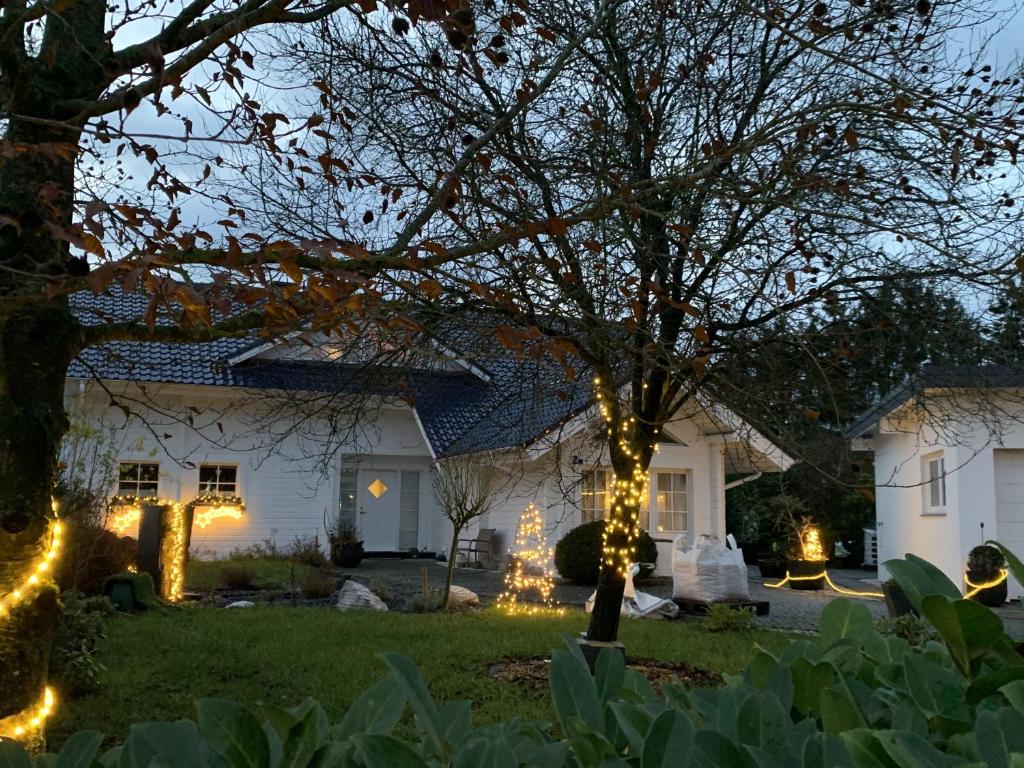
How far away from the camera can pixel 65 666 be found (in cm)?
677

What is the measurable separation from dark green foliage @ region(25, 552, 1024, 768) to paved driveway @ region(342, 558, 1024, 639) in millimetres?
10617

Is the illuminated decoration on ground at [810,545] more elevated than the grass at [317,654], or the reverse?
the illuminated decoration on ground at [810,545]

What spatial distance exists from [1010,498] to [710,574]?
17.0 feet

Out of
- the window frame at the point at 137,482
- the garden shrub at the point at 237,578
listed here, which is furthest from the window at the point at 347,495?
the garden shrub at the point at 237,578

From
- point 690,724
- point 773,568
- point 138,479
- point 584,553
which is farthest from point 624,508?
point 138,479

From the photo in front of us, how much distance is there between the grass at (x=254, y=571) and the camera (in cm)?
1469

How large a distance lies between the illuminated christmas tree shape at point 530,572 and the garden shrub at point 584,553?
0.36m

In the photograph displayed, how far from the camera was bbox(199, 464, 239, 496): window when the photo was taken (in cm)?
1919

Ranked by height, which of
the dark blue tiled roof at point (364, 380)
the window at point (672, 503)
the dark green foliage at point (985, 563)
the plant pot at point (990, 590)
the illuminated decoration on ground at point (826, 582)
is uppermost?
the dark blue tiled roof at point (364, 380)

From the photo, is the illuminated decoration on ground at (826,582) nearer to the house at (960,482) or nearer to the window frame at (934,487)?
the house at (960,482)

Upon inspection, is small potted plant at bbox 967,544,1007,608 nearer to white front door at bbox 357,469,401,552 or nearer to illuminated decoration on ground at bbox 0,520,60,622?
white front door at bbox 357,469,401,552

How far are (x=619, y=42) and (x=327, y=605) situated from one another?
9128mm

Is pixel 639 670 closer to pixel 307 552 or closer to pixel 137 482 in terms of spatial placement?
pixel 307 552

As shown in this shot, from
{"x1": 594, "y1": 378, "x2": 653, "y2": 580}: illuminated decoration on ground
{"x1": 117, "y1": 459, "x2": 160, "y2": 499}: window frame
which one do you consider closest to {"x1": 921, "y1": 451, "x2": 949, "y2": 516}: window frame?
{"x1": 594, "y1": 378, "x2": 653, "y2": 580}: illuminated decoration on ground
